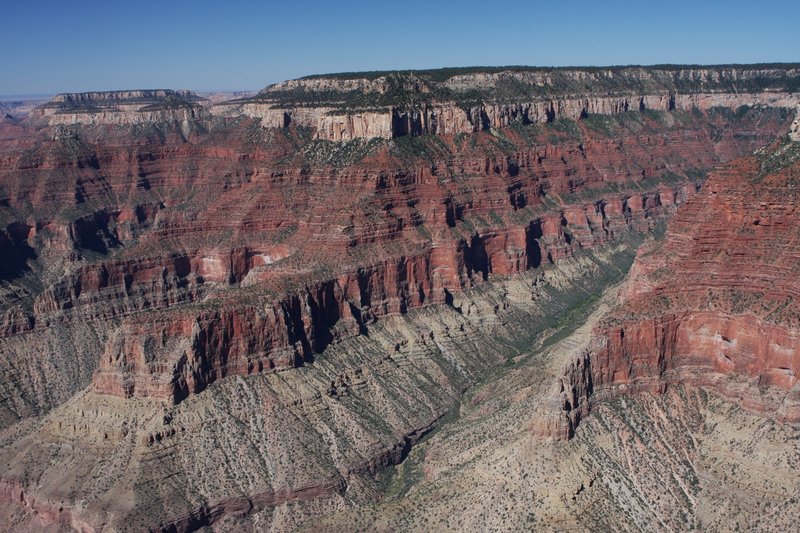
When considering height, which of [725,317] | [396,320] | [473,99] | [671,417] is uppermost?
[473,99]

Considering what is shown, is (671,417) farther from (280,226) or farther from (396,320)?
(280,226)

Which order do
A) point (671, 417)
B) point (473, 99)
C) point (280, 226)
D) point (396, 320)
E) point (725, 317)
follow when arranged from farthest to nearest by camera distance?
point (473, 99), point (280, 226), point (396, 320), point (725, 317), point (671, 417)

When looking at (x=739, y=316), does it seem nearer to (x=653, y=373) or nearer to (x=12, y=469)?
(x=653, y=373)

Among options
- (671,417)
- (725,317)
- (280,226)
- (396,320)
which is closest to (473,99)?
(280,226)

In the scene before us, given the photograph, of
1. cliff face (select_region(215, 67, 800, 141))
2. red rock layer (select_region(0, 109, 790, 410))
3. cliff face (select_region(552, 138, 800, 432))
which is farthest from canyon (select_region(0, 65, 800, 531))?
cliff face (select_region(215, 67, 800, 141))

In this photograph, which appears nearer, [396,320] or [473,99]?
[396,320]

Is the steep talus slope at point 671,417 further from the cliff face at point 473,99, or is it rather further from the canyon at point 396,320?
the cliff face at point 473,99
